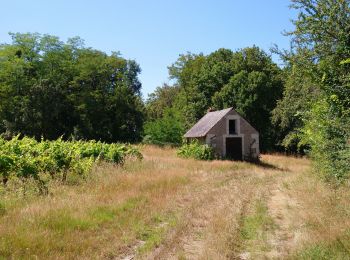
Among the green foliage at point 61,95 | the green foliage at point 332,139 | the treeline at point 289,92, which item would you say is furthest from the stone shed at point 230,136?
the green foliage at point 332,139

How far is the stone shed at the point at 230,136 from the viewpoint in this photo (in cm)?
3297

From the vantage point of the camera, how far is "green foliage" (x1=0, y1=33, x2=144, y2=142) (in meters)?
44.3

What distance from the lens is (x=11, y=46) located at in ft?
167

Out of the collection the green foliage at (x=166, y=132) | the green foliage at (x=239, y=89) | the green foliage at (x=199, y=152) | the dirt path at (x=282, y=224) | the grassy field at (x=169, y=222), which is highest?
the green foliage at (x=239, y=89)

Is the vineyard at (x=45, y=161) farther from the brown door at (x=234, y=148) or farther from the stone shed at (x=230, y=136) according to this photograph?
the brown door at (x=234, y=148)

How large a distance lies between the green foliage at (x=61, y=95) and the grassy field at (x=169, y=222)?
107ft

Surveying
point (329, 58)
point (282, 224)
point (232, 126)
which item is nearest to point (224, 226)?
point (282, 224)

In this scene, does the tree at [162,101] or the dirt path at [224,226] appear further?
the tree at [162,101]

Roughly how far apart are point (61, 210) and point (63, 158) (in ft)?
18.3

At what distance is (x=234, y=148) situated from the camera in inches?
1334

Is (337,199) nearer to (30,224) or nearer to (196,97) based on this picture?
(30,224)

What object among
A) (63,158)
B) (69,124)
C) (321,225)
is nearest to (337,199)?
(321,225)

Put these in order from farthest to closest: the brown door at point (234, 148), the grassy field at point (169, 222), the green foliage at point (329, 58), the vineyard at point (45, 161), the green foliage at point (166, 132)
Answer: the green foliage at point (166, 132) → the brown door at point (234, 148) → the vineyard at point (45, 161) → the green foliage at point (329, 58) → the grassy field at point (169, 222)

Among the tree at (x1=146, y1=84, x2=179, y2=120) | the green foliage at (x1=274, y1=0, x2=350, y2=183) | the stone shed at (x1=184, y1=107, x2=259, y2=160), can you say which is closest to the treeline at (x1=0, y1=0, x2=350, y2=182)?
the stone shed at (x1=184, y1=107, x2=259, y2=160)
